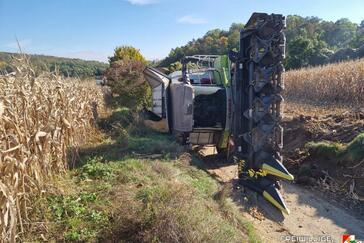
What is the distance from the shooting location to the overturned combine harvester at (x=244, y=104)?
689 cm

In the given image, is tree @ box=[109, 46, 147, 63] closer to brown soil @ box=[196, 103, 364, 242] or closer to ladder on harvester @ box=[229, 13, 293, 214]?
brown soil @ box=[196, 103, 364, 242]

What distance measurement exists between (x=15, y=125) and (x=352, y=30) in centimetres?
6023

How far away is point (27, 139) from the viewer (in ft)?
15.2

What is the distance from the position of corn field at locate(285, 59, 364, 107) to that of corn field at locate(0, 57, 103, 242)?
1179 cm

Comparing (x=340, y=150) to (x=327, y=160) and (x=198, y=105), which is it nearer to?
(x=327, y=160)

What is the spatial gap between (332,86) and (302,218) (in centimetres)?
1225

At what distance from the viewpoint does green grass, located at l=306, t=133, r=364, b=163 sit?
7.76m

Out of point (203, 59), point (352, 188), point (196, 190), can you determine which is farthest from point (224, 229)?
point (203, 59)

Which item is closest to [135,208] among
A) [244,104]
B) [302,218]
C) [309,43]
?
[302,218]

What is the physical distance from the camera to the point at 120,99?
16.7m

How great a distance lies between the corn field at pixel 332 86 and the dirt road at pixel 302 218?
8.38 m

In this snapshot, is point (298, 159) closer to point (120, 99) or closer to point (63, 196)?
point (63, 196)

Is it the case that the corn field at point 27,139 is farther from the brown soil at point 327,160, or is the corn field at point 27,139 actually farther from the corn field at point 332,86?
the corn field at point 332,86

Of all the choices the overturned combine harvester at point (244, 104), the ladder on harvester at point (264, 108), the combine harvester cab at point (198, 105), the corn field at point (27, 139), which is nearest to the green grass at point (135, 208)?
the corn field at point (27, 139)
